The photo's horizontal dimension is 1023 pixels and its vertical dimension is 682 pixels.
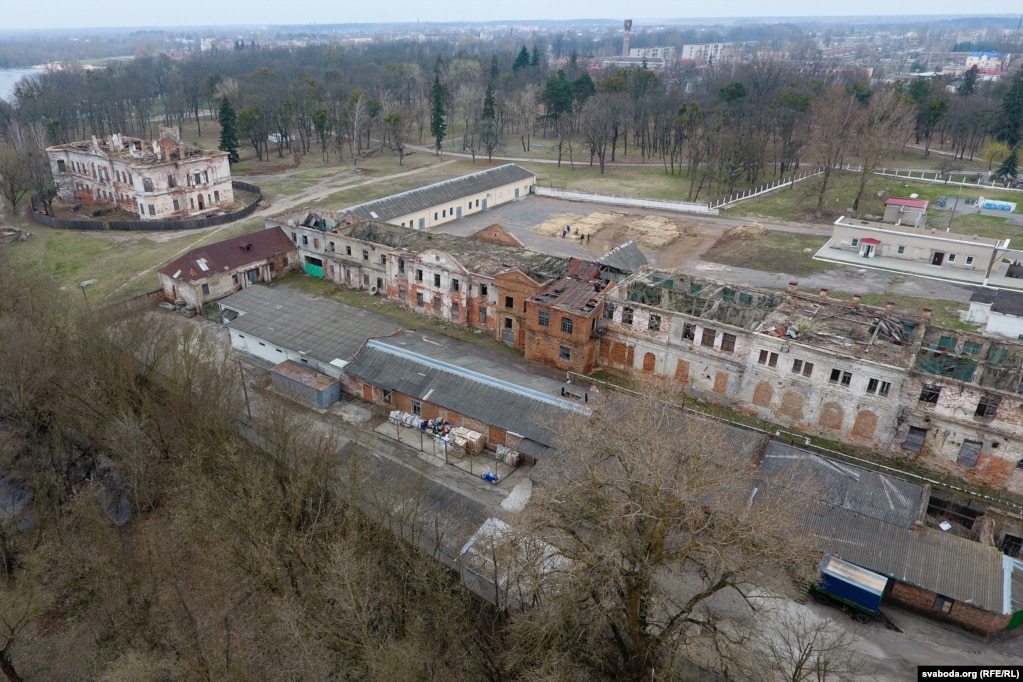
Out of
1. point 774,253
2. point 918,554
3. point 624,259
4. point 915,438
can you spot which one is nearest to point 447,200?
point 624,259

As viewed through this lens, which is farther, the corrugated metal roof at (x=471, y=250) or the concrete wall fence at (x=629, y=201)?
the concrete wall fence at (x=629, y=201)

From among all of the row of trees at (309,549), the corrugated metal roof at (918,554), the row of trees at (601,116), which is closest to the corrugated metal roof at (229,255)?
the row of trees at (309,549)

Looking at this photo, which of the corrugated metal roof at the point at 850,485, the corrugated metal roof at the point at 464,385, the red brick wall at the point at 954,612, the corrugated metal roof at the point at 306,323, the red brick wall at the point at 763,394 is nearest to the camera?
the red brick wall at the point at 954,612

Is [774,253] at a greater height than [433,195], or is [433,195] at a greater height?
[433,195]

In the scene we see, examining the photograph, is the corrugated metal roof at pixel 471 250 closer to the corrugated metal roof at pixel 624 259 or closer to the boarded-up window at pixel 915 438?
the corrugated metal roof at pixel 624 259

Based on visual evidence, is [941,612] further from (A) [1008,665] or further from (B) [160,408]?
(B) [160,408]

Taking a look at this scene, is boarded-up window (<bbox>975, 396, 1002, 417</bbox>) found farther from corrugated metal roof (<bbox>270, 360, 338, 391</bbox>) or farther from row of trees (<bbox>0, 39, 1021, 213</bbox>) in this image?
row of trees (<bbox>0, 39, 1021, 213</bbox>)

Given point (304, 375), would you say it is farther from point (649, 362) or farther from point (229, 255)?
point (649, 362)

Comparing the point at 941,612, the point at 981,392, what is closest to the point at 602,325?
the point at 981,392
